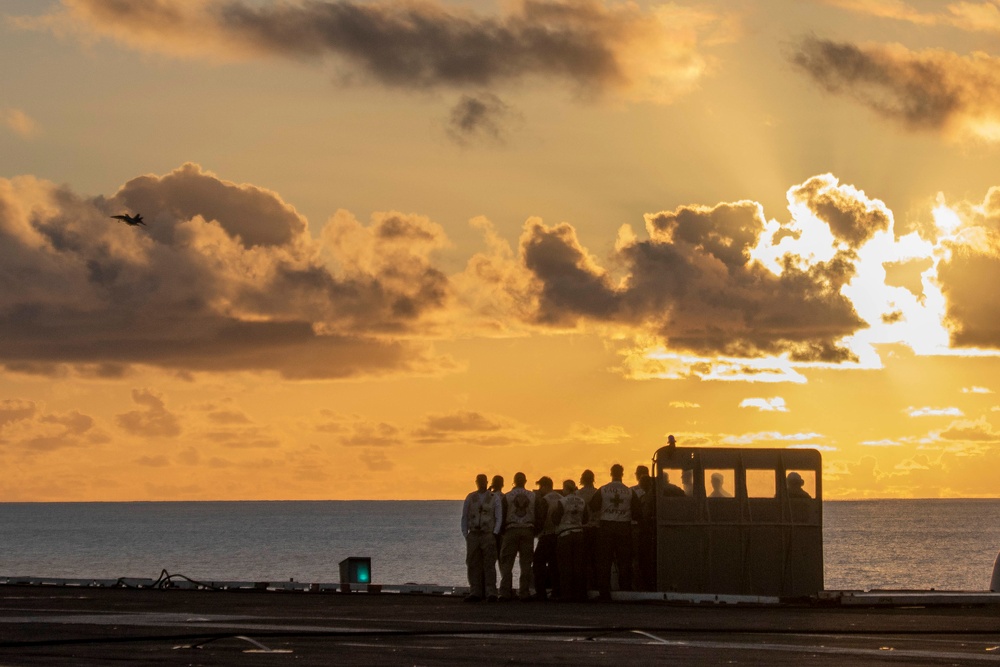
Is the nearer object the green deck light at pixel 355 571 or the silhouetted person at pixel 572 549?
the silhouetted person at pixel 572 549

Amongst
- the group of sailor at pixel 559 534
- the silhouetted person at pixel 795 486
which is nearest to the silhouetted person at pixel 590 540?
the group of sailor at pixel 559 534

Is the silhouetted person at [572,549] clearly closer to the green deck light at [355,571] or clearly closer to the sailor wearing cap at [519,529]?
the sailor wearing cap at [519,529]

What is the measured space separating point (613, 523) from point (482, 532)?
7.32 feet

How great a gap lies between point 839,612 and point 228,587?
520 inches

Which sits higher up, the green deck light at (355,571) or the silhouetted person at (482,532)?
the silhouetted person at (482,532)

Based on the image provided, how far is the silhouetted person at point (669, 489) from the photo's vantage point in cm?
2819

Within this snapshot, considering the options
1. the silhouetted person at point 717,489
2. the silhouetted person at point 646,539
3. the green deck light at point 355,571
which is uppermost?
the silhouetted person at point 717,489

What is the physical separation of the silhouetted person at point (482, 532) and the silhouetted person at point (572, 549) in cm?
111

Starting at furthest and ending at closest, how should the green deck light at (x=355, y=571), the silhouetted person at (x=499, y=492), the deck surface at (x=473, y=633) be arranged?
1. the green deck light at (x=355, y=571)
2. the silhouetted person at (x=499, y=492)
3. the deck surface at (x=473, y=633)

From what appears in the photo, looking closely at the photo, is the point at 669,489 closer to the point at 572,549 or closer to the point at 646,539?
the point at 646,539

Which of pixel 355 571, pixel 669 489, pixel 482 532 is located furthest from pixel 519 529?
pixel 355 571

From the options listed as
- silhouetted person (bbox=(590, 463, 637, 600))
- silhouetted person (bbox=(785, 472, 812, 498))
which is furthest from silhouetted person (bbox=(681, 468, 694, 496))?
silhouetted person (bbox=(785, 472, 812, 498))

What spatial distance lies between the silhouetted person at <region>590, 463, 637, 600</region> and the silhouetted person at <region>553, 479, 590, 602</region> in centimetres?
30

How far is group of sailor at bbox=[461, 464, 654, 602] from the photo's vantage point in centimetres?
2753
